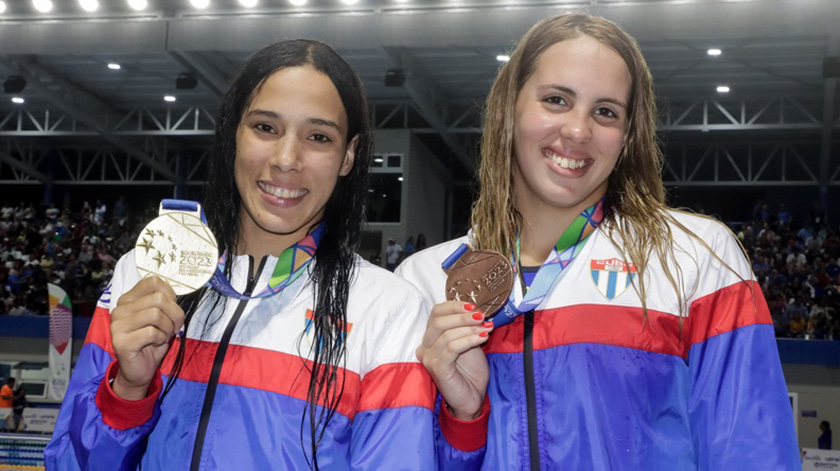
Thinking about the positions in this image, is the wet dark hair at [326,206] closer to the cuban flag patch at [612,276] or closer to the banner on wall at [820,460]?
the cuban flag patch at [612,276]

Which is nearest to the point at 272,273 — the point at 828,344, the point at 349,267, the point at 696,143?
the point at 349,267

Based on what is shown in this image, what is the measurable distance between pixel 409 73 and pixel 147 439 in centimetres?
1239

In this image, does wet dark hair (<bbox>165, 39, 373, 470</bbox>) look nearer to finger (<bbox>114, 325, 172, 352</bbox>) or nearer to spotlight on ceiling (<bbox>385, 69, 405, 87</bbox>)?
finger (<bbox>114, 325, 172, 352</bbox>)

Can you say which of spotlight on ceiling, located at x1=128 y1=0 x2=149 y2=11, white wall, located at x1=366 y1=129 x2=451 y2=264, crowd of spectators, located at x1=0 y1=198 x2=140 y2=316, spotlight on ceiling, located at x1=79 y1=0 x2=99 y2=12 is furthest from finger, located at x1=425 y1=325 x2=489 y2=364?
white wall, located at x1=366 y1=129 x2=451 y2=264

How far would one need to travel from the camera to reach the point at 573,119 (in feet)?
6.06

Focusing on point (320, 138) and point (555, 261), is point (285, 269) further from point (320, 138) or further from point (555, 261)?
point (555, 261)

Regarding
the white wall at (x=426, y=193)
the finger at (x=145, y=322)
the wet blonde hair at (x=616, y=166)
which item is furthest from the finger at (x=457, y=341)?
the white wall at (x=426, y=193)

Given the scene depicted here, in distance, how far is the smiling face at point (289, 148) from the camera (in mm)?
1904

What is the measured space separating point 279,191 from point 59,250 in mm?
18433

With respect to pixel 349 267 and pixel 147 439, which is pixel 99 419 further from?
pixel 349 267

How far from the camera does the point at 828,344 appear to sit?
11.4 meters

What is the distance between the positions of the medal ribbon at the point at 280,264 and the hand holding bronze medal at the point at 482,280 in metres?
0.36

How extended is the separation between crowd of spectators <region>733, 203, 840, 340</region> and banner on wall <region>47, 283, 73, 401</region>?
33.5 ft

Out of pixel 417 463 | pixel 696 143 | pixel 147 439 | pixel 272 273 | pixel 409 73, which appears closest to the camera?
pixel 417 463
